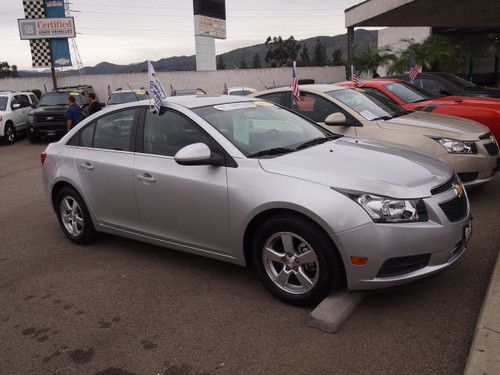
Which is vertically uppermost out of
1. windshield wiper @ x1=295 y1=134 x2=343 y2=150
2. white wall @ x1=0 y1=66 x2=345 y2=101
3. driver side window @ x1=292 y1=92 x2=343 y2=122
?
white wall @ x1=0 y1=66 x2=345 y2=101

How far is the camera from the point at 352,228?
3.33 m

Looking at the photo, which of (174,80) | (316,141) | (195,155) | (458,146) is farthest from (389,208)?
(174,80)

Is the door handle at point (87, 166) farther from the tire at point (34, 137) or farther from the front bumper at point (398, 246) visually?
the tire at point (34, 137)

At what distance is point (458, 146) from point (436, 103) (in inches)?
102

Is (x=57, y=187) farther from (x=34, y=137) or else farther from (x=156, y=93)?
(x=34, y=137)

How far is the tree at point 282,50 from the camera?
9775cm

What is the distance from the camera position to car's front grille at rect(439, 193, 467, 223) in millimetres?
3547

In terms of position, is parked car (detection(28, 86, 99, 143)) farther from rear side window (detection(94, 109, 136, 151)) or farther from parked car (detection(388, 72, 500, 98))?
rear side window (detection(94, 109, 136, 151))

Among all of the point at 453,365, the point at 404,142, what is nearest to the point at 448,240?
the point at 453,365

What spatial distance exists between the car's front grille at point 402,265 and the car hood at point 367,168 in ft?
1.42

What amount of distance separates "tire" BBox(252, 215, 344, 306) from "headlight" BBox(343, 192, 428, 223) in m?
0.37

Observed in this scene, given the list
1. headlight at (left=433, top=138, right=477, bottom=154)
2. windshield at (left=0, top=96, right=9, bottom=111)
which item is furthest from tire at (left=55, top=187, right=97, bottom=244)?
windshield at (left=0, top=96, right=9, bottom=111)

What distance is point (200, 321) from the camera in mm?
3684

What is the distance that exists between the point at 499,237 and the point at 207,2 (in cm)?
3894
